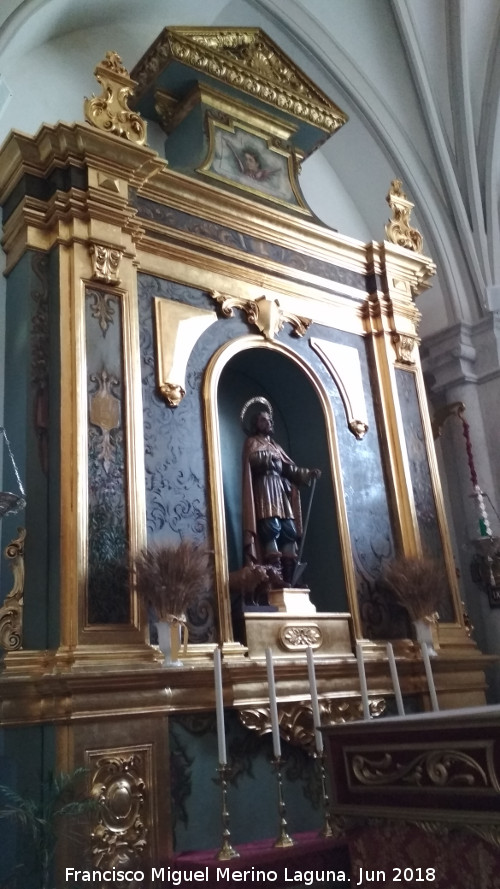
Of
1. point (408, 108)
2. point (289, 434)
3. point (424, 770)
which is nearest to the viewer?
point (424, 770)

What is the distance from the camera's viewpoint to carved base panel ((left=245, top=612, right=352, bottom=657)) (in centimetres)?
487

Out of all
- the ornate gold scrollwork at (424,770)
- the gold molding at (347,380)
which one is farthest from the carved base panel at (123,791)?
the gold molding at (347,380)

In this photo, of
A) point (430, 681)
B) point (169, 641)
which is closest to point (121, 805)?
point (169, 641)

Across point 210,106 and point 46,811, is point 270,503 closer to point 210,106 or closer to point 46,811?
point 46,811

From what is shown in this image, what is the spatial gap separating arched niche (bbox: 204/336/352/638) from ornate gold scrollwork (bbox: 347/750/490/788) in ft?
8.23

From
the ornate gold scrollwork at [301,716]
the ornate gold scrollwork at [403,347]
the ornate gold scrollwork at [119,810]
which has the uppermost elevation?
the ornate gold scrollwork at [403,347]

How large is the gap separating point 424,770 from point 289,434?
373 cm

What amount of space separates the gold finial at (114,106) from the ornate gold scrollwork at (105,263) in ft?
2.71

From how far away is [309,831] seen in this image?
446 cm

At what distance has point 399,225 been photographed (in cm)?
695

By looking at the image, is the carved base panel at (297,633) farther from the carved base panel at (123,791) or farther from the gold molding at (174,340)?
the gold molding at (174,340)

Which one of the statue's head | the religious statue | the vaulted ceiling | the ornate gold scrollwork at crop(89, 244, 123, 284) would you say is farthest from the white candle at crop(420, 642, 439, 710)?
the vaulted ceiling

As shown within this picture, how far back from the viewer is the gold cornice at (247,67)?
6.22m

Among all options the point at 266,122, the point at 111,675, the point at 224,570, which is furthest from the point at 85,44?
the point at 111,675
